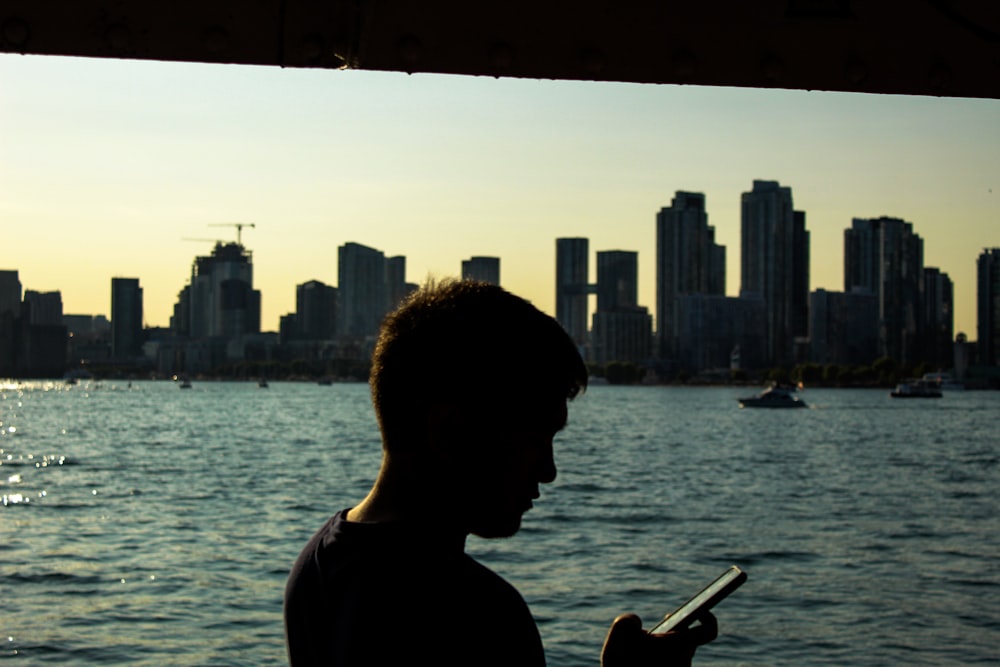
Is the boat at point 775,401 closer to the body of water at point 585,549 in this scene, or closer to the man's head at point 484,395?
the body of water at point 585,549

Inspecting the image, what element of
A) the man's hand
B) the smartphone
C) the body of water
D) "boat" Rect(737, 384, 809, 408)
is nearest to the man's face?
the man's hand

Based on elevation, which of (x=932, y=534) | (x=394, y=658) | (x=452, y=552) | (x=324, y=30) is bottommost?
(x=932, y=534)

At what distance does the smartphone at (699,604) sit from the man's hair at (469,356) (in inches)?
21.0

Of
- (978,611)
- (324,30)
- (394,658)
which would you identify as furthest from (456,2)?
(978,611)

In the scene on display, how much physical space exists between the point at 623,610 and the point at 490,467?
19.7m

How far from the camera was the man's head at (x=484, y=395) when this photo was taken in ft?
8.03

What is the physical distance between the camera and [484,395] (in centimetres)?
244

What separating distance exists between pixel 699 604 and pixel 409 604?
2.39 feet

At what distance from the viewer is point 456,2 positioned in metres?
5.06

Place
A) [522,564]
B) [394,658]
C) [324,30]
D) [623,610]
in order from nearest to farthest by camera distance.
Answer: [394,658] → [324,30] → [623,610] → [522,564]

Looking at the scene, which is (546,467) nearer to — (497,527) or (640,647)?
(497,527)

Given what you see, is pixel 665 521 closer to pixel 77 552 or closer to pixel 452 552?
pixel 77 552

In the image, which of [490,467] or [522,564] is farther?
[522,564]

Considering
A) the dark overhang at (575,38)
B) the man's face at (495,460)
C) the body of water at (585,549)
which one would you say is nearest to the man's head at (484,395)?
the man's face at (495,460)
